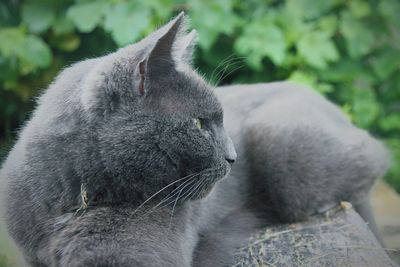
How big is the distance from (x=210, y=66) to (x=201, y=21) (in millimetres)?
458

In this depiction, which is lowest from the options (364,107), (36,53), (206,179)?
(364,107)

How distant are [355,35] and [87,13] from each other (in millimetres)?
1615

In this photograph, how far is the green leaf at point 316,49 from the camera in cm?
382

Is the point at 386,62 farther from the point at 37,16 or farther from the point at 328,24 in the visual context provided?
the point at 37,16

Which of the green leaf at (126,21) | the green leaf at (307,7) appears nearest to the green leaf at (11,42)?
the green leaf at (126,21)

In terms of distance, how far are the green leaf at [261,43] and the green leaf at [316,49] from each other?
130 mm

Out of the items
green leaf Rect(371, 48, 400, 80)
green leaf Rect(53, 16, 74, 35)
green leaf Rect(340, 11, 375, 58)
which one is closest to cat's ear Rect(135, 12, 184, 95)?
green leaf Rect(53, 16, 74, 35)

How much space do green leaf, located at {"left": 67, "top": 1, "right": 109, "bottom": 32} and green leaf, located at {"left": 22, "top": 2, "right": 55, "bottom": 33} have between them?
0.21m

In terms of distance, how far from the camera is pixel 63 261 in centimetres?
184

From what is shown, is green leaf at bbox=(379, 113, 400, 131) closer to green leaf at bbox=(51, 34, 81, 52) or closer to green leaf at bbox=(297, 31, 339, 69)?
green leaf at bbox=(297, 31, 339, 69)

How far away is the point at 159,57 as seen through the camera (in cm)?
181

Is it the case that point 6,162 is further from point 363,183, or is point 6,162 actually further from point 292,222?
point 363,183

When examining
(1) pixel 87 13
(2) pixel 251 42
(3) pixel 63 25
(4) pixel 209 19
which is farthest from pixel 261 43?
(3) pixel 63 25

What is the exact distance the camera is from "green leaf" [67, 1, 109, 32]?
3.53 meters
